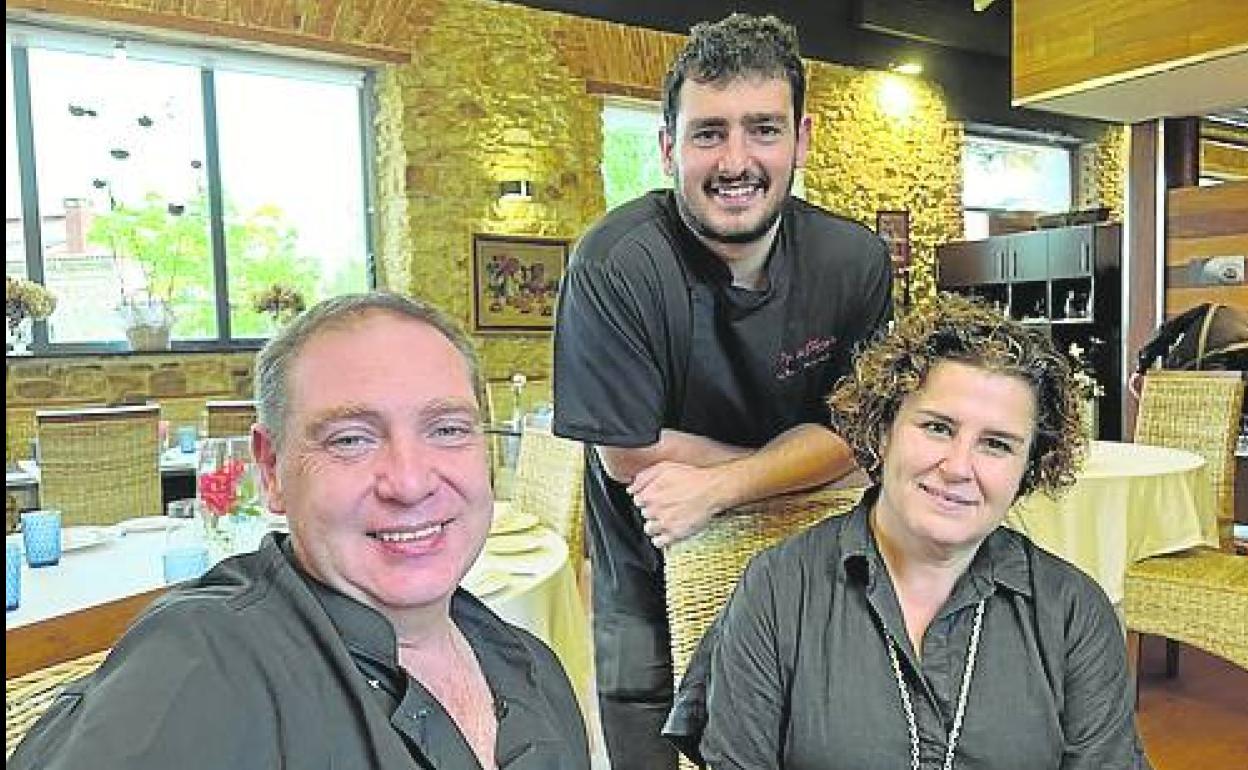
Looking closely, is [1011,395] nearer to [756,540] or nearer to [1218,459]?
[756,540]

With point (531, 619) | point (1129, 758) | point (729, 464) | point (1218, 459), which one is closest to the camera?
point (1129, 758)

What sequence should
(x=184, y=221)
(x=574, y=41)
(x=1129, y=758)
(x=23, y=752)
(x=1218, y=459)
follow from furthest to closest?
(x=574, y=41)
(x=184, y=221)
(x=1218, y=459)
(x=1129, y=758)
(x=23, y=752)

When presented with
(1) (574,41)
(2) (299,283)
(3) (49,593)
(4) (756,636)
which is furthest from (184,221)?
(4) (756,636)

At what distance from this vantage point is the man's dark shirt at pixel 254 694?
0.72 metres

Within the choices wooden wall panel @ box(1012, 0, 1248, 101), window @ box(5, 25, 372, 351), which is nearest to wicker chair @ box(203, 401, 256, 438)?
window @ box(5, 25, 372, 351)

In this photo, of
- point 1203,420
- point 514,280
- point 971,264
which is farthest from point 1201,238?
point 514,280

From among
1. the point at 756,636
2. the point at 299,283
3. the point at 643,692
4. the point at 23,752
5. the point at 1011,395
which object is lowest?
the point at 643,692

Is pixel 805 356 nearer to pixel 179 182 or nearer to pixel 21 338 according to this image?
pixel 21 338

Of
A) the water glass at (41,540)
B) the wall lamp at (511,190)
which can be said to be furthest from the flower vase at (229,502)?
the wall lamp at (511,190)

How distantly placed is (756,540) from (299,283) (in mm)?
6245

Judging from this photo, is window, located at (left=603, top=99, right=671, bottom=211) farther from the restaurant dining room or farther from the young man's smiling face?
the young man's smiling face

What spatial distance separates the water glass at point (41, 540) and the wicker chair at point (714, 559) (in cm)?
151

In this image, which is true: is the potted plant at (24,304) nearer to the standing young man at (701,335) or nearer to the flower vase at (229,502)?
the flower vase at (229,502)

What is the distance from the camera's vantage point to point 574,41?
804 cm
